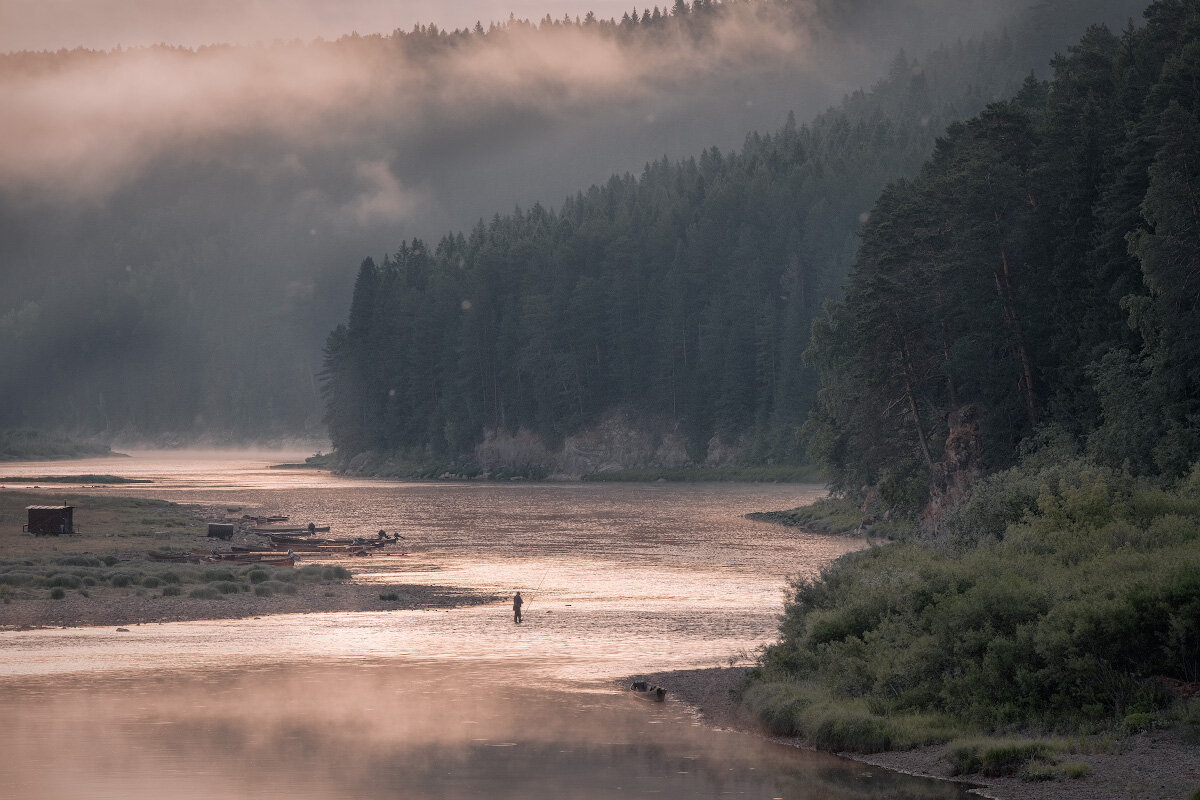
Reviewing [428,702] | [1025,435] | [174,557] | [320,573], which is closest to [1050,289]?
[1025,435]

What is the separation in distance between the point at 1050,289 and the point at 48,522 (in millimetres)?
60723

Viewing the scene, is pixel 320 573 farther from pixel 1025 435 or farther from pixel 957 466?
pixel 1025 435

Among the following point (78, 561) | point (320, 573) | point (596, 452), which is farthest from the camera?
point (596, 452)

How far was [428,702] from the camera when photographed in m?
36.1

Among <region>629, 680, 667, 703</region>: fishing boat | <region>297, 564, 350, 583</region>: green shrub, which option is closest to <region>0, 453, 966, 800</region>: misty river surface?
<region>629, 680, 667, 703</region>: fishing boat

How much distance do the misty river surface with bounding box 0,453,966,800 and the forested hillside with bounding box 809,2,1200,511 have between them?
14480 millimetres

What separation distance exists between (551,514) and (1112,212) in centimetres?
6031

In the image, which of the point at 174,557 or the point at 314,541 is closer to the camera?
the point at 174,557

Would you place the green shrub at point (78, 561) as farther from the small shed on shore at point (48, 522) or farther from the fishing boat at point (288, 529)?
the fishing boat at point (288, 529)

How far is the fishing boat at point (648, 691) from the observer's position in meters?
36.3

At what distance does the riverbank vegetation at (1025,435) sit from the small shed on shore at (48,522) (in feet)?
167

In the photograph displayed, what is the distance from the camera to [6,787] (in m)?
27.2

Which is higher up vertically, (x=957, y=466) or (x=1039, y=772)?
(x=957, y=466)

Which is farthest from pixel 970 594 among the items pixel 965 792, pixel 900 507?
pixel 900 507
